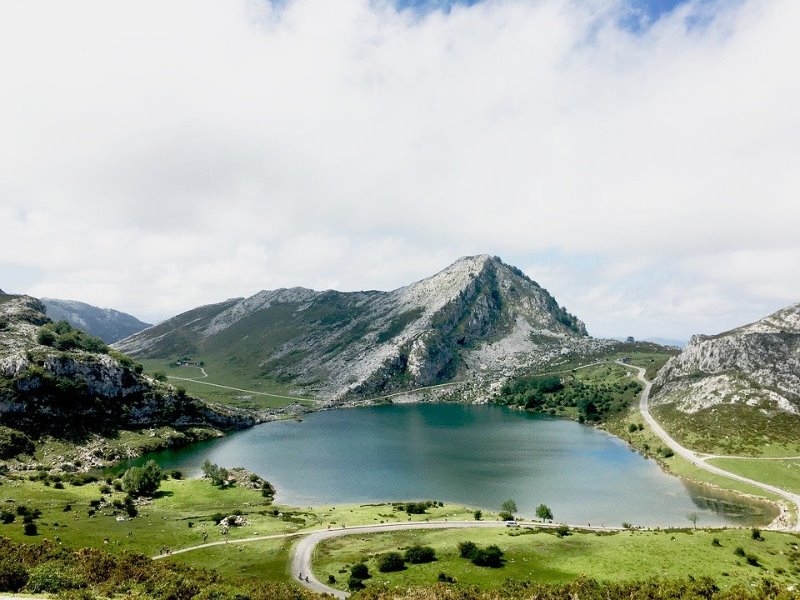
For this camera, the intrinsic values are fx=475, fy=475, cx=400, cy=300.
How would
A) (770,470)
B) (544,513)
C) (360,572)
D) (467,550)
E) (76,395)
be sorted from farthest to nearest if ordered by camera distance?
1. (76,395)
2. (770,470)
3. (544,513)
4. (467,550)
5. (360,572)

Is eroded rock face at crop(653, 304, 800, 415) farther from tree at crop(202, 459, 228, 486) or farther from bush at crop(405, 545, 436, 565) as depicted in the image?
tree at crop(202, 459, 228, 486)

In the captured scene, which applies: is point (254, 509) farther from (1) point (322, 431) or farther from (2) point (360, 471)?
(1) point (322, 431)

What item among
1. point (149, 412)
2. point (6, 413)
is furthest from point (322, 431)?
point (6, 413)

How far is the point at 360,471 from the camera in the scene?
127 meters

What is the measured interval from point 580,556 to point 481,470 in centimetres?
6606

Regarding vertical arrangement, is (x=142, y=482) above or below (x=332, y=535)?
below

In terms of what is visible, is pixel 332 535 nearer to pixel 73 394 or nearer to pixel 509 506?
pixel 509 506

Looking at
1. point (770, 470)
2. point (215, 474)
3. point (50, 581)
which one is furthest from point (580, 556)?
point (215, 474)

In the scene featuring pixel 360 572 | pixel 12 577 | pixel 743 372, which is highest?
pixel 743 372

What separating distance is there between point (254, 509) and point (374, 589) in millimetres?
54797

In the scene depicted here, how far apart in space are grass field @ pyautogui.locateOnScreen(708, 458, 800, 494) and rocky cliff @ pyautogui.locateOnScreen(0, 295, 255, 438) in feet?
576

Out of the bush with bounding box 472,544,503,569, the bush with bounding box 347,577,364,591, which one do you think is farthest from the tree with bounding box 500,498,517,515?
the bush with bounding box 347,577,364,591

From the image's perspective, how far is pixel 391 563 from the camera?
186 feet

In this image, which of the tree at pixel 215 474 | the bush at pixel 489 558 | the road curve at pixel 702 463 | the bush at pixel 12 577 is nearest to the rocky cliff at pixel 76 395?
the tree at pixel 215 474
